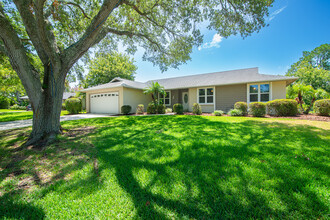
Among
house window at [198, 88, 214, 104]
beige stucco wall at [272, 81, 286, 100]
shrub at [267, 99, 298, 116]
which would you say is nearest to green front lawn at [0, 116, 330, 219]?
shrub at [267, 99, 298, 116]

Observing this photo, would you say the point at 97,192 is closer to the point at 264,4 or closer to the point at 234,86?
the point at 264,4

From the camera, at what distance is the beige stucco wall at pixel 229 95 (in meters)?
11.5

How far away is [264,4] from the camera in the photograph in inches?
206

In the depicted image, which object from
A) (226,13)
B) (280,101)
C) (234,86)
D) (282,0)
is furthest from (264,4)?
(234,86)

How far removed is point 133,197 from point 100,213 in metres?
0.40

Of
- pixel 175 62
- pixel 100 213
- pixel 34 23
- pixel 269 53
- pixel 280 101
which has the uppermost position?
pixel 269 53

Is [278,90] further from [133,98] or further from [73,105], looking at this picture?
[73,105]

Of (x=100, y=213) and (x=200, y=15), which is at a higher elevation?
(x=200, y=15)

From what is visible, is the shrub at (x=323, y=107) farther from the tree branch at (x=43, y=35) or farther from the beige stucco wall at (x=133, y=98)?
the beige stucco wall at (x=133, y=98)

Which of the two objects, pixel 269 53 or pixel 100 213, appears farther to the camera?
pixel 269 53

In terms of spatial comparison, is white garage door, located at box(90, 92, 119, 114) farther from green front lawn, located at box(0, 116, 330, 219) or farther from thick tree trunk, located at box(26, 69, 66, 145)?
green front lawn, located at box(0, 116, 330, 219)

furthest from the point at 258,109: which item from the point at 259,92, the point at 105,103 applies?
the point at 105,103

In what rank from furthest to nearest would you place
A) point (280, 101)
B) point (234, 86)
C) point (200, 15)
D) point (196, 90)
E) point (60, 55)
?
point (196, 90) < point (234, 86) < point (280, 101) < point (200, 15) < point (60, 55)

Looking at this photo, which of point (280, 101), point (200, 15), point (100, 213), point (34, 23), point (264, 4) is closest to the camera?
point (100, 213)
